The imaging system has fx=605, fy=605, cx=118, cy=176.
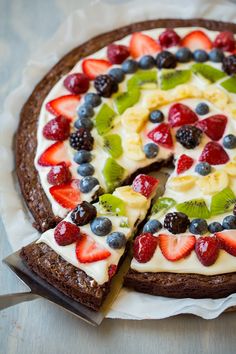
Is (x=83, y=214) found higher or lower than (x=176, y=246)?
higher

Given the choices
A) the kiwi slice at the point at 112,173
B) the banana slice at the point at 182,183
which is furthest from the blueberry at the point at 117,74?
the banana slice at the point at 182,183

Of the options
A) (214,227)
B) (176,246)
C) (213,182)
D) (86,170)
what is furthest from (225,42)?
(176,246)

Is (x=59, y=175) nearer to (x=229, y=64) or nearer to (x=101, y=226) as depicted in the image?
(x=101, y=226)

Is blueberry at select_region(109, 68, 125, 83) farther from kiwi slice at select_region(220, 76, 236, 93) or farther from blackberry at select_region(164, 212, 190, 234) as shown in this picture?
blackberry at select_region(164, 212, 190, 234)

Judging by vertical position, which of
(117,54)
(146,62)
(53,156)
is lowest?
(53,156)

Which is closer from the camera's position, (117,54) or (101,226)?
(101,226)

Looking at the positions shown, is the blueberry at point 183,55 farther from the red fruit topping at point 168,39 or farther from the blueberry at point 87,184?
the blueberry at point 87,184

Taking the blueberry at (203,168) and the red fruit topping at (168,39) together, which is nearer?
the blueberry at (203,168)

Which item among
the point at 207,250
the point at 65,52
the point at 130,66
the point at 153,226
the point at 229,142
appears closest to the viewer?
the point at 207,250
